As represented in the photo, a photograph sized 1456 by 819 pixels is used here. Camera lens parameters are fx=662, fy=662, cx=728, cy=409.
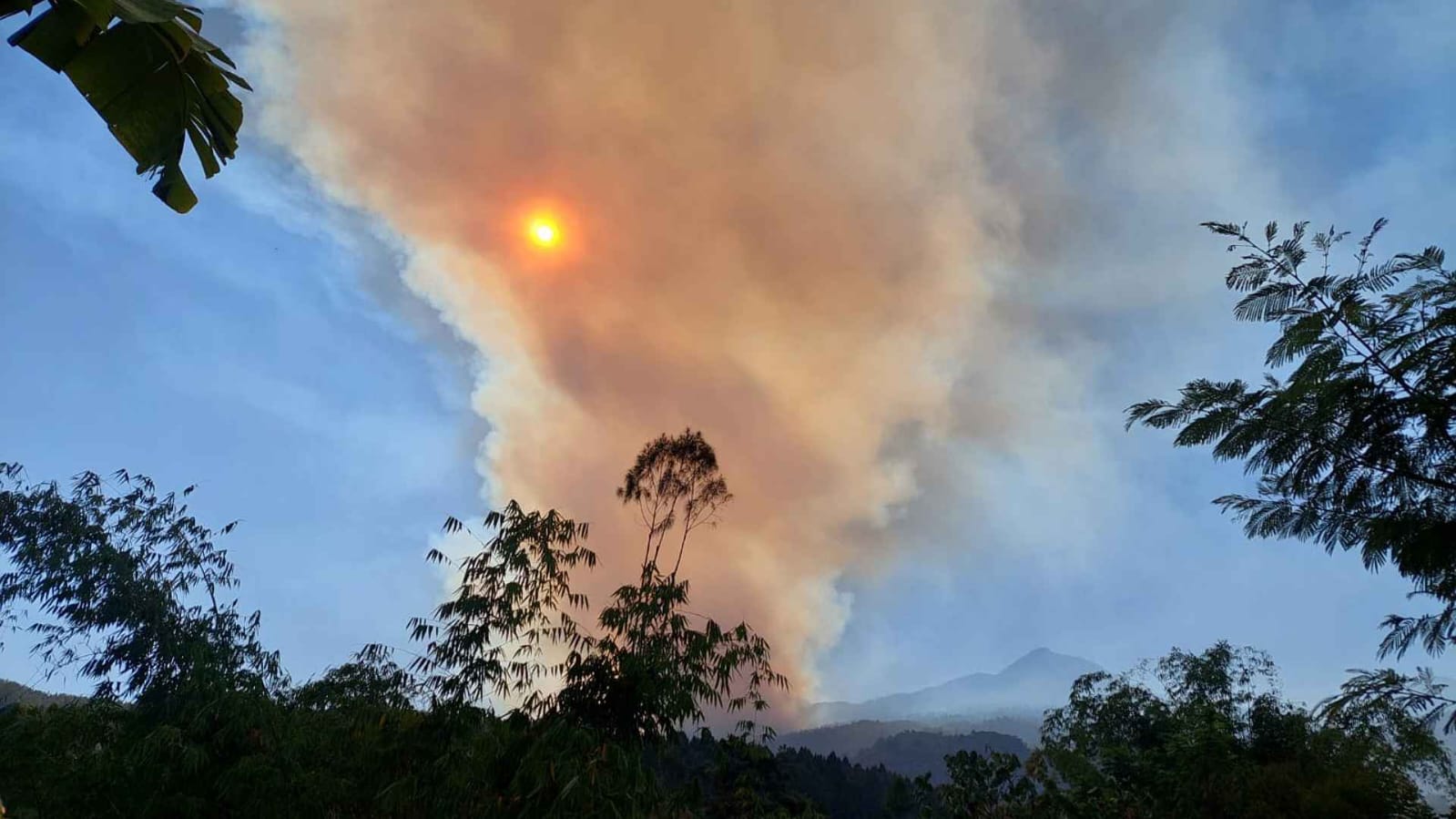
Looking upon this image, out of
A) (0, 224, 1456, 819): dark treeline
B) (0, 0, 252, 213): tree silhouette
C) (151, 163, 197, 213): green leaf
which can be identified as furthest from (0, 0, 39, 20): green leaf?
(0, 224, 1456, 819): dark treeline

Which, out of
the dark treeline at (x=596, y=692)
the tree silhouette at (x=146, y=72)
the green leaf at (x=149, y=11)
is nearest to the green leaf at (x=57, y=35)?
the tree silhouette at (x=146, y=72)

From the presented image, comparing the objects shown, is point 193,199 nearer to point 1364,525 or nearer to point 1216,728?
point 1364,525

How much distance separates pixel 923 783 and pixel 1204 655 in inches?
1125

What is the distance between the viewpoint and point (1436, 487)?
24.3 ft

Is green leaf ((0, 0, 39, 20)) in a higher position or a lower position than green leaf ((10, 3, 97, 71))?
lower

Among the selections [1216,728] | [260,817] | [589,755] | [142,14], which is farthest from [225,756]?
[1216,728]

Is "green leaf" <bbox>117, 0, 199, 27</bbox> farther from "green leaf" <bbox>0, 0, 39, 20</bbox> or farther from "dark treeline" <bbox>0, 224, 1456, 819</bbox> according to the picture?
"dark treeline" <bbox>0, 224, 1456, 819</bbox>

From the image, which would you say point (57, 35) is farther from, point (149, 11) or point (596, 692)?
point (596, 692)

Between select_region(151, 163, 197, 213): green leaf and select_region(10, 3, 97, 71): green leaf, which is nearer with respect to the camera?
select_region(10, 3, 97, 71): green leaf

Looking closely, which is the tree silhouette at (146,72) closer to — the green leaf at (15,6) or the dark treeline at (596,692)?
the green leaf at (15,6)

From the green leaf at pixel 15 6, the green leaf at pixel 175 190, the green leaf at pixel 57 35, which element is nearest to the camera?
the green leaf at pixel 15 6

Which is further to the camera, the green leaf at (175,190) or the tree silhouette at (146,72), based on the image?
the green leaf at (175,190)

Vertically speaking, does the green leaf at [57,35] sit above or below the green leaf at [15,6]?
above

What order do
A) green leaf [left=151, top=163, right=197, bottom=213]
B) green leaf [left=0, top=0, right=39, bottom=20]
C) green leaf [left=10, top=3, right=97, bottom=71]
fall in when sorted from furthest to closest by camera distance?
green leaf [left=151, top=163, right=197, bottom=213]
green leaf [left=10, top=3, right=97, bottom=71]
green leaf [left=0, top=0, right=39, bottom=20]
